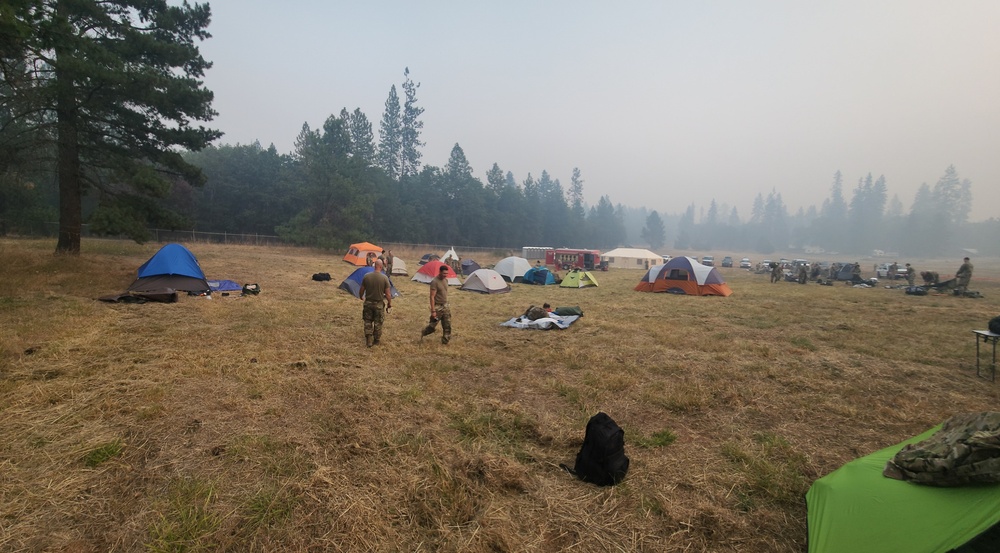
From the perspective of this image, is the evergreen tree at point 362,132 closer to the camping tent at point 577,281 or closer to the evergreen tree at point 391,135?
the evergreen tree at point 391,135

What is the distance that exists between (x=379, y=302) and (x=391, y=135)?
58.4 meters

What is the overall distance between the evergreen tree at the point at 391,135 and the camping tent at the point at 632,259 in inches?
1357

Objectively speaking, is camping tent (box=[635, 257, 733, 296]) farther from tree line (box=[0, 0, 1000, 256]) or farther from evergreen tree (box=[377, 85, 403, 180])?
evergreen tree (box=[377, 85, 403, 180])

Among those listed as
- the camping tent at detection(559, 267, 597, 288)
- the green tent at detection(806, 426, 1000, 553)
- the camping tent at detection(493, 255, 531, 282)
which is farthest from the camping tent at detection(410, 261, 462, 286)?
the green tent at detection(806, 426, 1000, 553)

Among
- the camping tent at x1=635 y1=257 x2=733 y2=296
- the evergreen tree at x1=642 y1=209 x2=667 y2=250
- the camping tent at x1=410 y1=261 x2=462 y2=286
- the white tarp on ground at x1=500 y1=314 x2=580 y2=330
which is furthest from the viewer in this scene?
the evergreen tree at x1=642 y1=209 x2=667 y2=250

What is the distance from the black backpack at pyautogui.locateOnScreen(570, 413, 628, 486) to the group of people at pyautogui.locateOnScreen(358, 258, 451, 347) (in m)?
4.84

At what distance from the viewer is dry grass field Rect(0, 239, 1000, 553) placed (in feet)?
9.80

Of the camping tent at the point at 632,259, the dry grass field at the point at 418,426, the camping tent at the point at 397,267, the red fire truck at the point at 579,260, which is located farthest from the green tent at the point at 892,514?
the camping tent at the point at 632,259

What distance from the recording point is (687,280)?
1783 centimetres

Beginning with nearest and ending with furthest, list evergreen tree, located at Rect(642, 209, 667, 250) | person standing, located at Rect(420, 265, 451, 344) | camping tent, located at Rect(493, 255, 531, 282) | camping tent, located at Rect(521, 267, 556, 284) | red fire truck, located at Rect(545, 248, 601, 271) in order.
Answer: person standing, located at Rect(420, 265, 451, 344) → camping tent, located at Rect(521, 267, 556, 284) → camping tent, located at Rect(493, 255, 531, 282) → red fire truck, located at Rect(545, 248, 601, 271) → evergreen tree, located at Rect(642, 209, 667, 250)

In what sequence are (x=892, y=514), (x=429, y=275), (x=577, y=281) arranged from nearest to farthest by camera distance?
(x=892, y=514) < (x=429, y=275) < (x=577, y=281)

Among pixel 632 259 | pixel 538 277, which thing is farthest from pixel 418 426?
pixel 632 259

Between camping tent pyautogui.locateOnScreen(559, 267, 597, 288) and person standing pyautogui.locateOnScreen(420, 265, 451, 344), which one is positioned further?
camping tent pyautogui.locateOnScreen(559, 267, 597, 288)

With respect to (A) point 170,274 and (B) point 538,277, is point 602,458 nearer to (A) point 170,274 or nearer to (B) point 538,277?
(A) point 170,274
